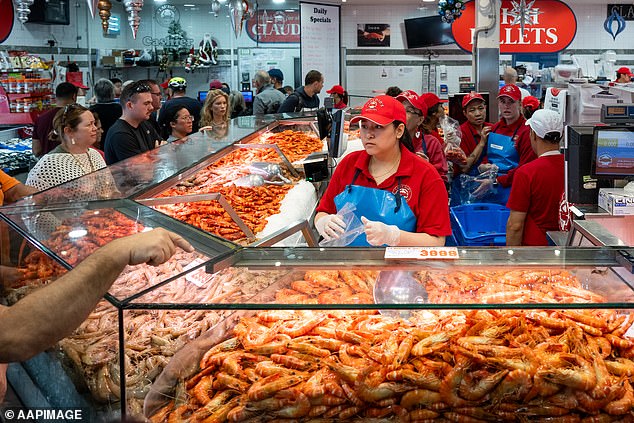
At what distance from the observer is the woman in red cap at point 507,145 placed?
6.62 meters

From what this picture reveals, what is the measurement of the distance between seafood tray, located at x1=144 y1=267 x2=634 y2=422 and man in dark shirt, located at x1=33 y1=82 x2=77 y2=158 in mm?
6138

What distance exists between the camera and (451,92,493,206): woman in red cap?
23.2ft

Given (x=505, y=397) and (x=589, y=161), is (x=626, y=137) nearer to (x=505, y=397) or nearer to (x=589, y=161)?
(x=589, y=161)

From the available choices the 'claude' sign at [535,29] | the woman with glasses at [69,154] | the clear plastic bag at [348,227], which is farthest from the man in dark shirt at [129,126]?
the 'claude' sign at [535,29]

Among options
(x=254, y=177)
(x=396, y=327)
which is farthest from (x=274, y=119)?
(x=396, y=327)

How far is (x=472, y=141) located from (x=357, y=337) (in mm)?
5535

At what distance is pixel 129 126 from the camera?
20.5 ft

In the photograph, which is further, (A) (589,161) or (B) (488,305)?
(A) (589,161)

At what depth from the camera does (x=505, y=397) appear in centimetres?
194

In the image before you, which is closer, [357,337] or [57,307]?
[57,307]

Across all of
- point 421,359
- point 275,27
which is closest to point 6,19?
point 275,27

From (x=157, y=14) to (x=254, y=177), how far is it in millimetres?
13937

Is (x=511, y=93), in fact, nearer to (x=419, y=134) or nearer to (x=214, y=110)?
(x=419, y=134)

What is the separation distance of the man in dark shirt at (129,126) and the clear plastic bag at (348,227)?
10.5ft
